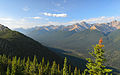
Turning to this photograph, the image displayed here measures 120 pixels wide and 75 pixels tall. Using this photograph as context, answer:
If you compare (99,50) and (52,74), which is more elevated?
(99,50)

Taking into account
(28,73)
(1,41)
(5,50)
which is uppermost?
(1,41)

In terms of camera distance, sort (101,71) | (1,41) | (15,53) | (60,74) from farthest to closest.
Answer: (1,41) < (15,53) < (60,74) < (101,71)

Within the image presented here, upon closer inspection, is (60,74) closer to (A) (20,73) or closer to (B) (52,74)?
→ (B) (52,74)

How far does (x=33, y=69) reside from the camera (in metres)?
99.5

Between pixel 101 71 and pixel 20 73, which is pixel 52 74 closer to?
pixel 20 73

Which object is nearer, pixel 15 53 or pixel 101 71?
pixel 101 71

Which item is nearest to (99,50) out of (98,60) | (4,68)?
(98,60)

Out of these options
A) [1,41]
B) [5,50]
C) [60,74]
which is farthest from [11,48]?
[60,74]

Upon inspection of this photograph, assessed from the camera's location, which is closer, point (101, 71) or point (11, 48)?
point (101, 71)

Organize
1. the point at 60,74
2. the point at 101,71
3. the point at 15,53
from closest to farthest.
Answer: the point at 101,71 < the point at 60,74 < the point at 15,53

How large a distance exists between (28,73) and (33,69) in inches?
241

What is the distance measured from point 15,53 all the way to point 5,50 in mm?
19609

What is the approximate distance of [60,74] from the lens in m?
117

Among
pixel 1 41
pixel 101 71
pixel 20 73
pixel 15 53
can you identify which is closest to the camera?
pixel 101 71
